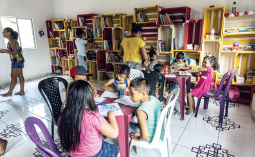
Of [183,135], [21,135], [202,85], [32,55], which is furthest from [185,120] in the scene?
[32,55]

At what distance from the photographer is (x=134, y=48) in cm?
325

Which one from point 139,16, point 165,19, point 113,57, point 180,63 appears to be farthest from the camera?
point 113,57

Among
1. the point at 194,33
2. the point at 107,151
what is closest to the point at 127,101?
the point at 107,151

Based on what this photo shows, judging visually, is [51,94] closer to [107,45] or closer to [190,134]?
[190,134]

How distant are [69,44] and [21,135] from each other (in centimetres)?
389

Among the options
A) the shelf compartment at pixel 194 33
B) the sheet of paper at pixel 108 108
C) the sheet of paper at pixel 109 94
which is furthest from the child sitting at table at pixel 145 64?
the sheet of paper at pixel 108 108

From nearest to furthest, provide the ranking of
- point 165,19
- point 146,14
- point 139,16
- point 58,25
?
point 165,19
point 139,16
point 146,14
point 58,25

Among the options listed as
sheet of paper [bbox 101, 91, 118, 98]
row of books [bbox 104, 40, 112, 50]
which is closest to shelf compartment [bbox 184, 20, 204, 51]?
row of books [bbox 104, 40, 112, 50]

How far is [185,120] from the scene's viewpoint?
2.88 metres

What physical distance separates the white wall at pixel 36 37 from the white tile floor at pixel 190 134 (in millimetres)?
2264

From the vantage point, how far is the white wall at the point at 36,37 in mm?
5191

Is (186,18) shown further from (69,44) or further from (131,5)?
(69,44)

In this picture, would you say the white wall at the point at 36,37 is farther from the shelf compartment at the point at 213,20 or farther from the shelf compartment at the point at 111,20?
the shelf compartment at the point at 213,20

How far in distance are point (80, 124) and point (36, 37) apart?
5.87 m
